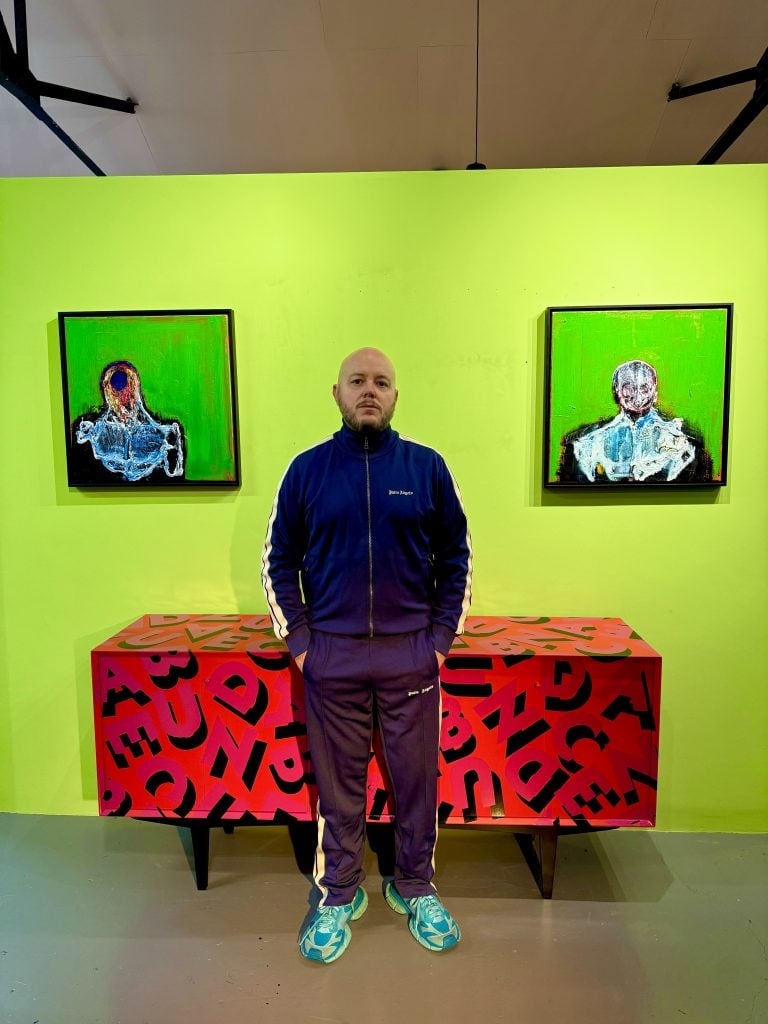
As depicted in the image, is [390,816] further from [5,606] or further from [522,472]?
[5,606]

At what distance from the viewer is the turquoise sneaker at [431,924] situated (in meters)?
1.64

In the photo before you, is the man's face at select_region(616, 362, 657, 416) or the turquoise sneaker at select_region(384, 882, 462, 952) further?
the man's face at select_region(616, 362, 657, 416)

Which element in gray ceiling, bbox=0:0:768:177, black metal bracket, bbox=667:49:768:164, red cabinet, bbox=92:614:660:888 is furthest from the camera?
gray ceiling, bbox=0:0:768:177

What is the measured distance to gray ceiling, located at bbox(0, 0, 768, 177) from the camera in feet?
9.40

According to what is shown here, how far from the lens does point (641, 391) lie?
2.03 metres

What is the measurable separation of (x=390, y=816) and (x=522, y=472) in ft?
4.39

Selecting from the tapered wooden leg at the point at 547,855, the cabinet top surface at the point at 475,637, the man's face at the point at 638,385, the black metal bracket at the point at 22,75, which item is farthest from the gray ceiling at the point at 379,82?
the tapered wooden leg at the point at 547,855

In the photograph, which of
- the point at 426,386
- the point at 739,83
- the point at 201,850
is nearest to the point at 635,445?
the point at 426,386

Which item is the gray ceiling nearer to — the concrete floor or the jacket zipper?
the jacket zipper

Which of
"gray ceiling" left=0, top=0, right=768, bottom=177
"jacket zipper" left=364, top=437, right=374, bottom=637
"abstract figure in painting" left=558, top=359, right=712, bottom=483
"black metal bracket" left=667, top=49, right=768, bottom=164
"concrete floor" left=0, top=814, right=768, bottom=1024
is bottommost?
"concrete floor" left=0, top=814, right=768, bottom=1024

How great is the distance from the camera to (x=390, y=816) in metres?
1.84

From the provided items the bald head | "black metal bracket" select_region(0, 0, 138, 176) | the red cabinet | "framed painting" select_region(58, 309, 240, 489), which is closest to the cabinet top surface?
the red cabinet

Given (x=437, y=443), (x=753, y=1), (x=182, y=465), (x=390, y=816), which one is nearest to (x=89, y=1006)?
(x=390, y=816)

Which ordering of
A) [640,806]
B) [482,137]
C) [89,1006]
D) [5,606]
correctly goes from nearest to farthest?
[89,1006] < [640,806] < [5,606] < [482,137]
